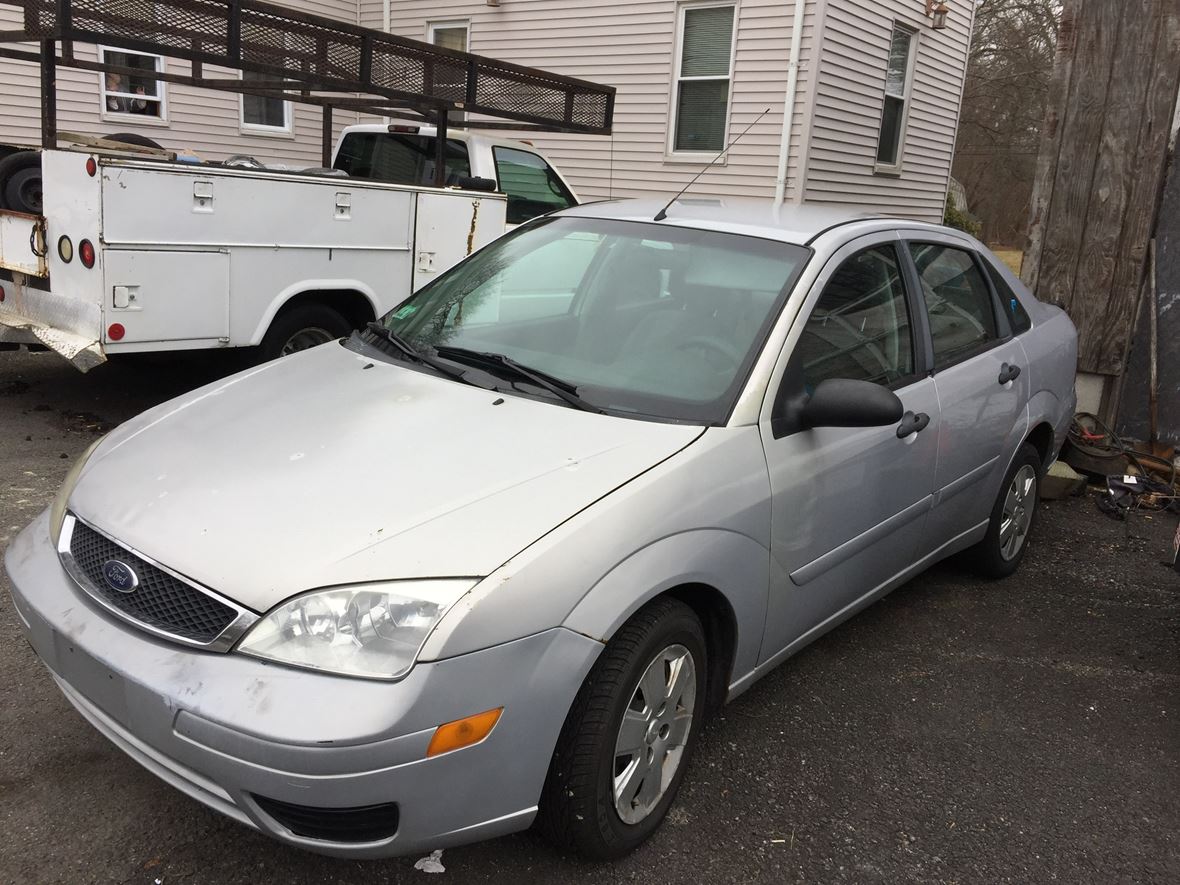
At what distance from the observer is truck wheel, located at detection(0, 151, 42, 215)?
5.75m

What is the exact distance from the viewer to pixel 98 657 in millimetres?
2217

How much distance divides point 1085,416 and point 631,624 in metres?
5.27

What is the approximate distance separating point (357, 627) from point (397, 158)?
23.7 feet

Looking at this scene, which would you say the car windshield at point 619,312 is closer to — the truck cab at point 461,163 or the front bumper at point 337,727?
the front bumper at point 337,727

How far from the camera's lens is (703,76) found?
12039 mm

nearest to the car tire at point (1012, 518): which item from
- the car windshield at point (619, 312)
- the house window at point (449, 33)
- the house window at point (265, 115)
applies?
the car windshield at point (619, 312)

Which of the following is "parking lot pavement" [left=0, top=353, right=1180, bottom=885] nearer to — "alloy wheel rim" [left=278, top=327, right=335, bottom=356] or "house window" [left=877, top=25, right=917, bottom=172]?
"alloy wheel rim" [left=278, top=327, right=335, bottom=356]

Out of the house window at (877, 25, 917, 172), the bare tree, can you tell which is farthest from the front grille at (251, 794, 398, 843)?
the bare tree

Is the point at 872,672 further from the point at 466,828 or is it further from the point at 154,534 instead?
the point at 154,534

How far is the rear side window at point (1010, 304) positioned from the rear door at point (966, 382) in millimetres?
65

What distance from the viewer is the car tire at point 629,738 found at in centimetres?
229

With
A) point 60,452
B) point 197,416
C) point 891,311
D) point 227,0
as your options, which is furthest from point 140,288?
point 891,311

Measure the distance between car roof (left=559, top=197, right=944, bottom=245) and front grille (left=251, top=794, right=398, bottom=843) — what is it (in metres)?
2.16

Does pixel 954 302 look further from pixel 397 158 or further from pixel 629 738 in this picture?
pixel 397 158
